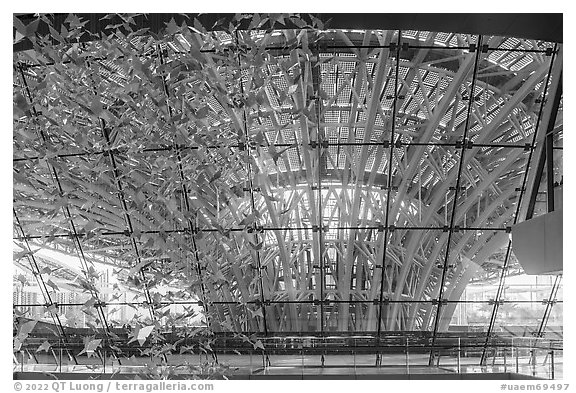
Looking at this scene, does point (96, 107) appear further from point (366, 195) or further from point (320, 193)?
point (366, 195)

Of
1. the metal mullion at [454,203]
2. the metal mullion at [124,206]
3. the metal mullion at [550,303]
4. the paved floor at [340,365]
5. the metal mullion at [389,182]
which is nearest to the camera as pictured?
the metal mullion at [124,206]

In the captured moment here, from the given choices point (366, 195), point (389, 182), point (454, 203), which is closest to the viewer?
point (389, 182)

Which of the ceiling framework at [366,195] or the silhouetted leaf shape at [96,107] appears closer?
the silhouetted leaf shape at [96,107]

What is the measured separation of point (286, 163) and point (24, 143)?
211 inches

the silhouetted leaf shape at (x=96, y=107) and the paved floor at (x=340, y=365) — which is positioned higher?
the silhouetted leaf shape at (x=96, y=107)

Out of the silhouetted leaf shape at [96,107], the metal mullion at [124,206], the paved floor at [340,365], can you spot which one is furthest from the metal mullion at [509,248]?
the silhouetted leaf shape at [96,107]

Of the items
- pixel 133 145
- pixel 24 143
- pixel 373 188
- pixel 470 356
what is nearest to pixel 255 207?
pixel 373 188

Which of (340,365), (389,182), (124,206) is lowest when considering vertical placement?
(340,365)

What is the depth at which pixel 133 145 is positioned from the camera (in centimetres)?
648

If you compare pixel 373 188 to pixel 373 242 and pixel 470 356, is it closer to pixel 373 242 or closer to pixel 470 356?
pixel 373 242

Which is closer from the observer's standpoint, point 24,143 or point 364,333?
point 24,143

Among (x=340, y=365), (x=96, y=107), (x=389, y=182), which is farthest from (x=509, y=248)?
(x=96, y=107)

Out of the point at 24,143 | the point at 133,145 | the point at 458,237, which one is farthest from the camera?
the point at 458,237

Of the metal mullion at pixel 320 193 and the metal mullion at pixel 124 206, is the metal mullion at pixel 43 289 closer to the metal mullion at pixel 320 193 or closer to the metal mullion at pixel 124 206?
the metal mullion at pixel 124 206
